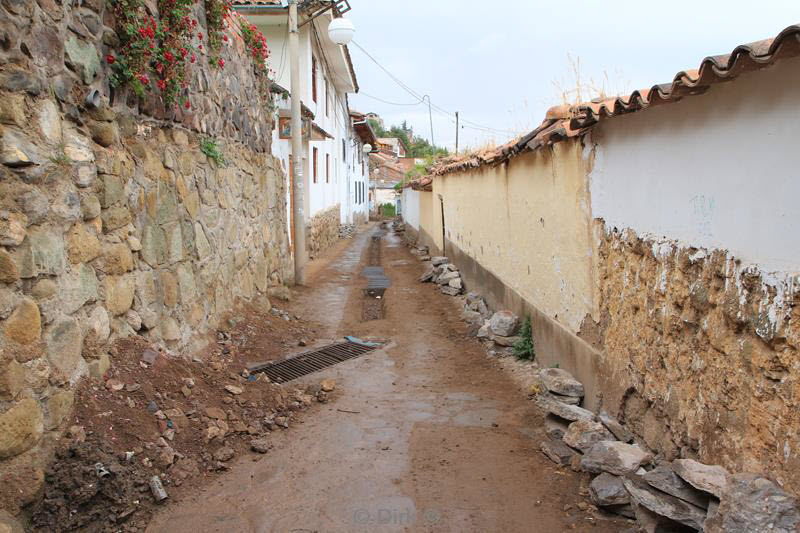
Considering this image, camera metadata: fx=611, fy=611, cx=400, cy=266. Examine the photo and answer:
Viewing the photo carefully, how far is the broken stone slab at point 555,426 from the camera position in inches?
177

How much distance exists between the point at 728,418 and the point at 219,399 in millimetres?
3586

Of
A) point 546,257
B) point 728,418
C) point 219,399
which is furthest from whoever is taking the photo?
point 546,257

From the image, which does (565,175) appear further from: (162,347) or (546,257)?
(162,347)

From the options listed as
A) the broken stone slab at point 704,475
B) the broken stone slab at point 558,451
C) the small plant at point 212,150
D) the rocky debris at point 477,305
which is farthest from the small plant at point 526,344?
the small plant at point 212,150

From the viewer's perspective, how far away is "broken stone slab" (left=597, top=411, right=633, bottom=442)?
4062 mm

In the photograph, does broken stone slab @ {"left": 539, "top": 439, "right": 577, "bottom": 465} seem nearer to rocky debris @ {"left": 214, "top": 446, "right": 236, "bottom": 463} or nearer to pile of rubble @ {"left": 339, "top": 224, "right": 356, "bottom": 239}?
rocky debris @ {"left": 214, "top": 446, "right": 236, "bottom": 463}

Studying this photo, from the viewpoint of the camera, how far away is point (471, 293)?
33.9 feet

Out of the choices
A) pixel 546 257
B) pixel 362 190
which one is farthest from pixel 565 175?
pixel 362 190

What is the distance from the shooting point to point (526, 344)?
21.8 feet

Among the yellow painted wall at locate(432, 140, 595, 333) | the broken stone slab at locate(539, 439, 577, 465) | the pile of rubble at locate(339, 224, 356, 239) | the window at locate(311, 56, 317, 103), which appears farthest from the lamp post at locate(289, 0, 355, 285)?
the pile of rubble at locate(339, 224, 356, 239)

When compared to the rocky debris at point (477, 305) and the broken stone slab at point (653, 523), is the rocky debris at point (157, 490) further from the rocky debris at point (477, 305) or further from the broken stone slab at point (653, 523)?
the rocky debris at point (477, 305)

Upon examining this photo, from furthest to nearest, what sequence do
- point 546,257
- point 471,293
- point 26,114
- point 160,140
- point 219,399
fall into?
point 471,293 → point 546,257 → point 160,140 → point 219,399 → point 26,114

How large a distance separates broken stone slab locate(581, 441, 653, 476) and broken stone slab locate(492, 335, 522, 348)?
2.96 m

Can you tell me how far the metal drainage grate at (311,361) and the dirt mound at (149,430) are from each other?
0.97 ft
